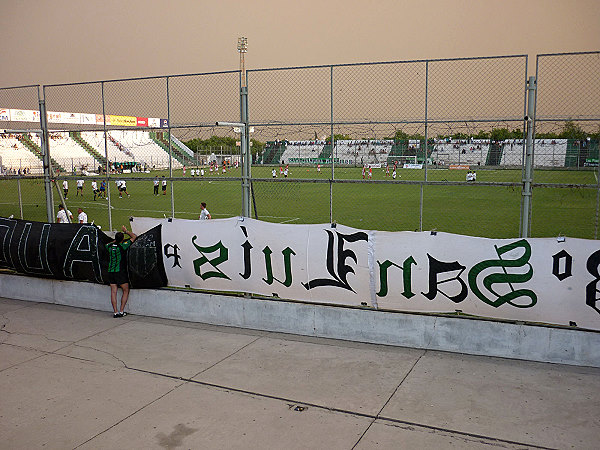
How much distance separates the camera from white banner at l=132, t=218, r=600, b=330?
7012 millimetres

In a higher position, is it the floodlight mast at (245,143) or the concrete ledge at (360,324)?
the floodlight mast at (245,143)

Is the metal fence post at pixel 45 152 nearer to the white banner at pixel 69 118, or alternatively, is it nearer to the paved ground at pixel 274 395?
the paved ground at pixel 274 395

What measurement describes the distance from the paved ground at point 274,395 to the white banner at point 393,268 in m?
0.72

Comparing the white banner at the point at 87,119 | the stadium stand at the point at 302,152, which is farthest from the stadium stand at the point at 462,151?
the white banner at the point at 87,119

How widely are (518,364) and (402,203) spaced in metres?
23.6

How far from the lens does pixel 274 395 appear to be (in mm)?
6156

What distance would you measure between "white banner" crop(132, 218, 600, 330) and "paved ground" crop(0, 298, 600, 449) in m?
0.72

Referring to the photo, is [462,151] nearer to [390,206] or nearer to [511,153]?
[511,153]

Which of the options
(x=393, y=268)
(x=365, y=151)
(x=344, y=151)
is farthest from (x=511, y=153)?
(x=393, y=268)

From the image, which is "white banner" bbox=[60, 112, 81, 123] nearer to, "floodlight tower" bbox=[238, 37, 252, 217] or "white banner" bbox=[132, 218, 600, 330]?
"floodlight tower" bbox=[238, 37, 252, 217]

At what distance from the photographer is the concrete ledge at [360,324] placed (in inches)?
273

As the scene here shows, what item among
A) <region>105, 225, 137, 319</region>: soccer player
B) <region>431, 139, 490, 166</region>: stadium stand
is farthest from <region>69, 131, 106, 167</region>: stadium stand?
<region>431, 139, 490, 166</region>: stadium stand

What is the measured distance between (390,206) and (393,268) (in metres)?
21.1

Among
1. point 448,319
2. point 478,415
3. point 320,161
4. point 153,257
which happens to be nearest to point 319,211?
point 320,161
